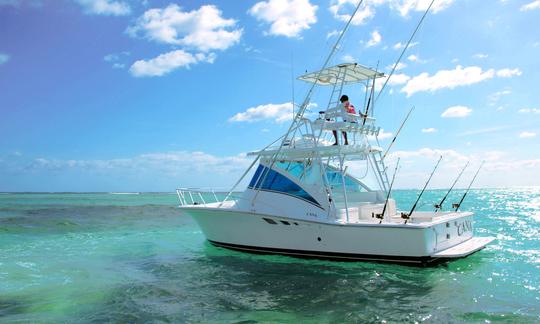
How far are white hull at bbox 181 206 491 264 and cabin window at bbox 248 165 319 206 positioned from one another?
32.0 inches

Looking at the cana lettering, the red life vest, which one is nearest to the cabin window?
the red life vest

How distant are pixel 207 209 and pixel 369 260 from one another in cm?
523

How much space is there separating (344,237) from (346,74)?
5.34m

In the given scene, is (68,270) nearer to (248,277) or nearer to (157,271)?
(157,271)

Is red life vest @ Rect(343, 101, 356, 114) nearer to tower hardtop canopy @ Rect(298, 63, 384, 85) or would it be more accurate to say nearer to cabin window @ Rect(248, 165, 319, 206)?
tower hardtop canopy @ Rect(298, 63, 384, 85)

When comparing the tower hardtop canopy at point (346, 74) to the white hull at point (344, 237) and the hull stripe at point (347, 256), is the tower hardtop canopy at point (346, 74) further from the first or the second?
the hull stripe at point (347, 256)

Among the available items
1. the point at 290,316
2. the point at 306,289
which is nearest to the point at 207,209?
the point at 306,289

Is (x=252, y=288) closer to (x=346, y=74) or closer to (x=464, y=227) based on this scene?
(x=464, y=227)

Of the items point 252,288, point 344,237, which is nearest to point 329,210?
point 344,237

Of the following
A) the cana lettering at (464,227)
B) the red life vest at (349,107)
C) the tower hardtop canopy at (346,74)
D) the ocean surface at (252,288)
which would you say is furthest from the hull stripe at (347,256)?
the tower hardtop canopy at (346,74)

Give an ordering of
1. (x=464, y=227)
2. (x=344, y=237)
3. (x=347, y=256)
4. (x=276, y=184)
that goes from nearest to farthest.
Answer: (x=344, y=237) < (x=347, y=256) < (x=276, y=184) < (x=464, y=227)

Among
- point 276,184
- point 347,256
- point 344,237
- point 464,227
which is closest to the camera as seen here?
point 344,237

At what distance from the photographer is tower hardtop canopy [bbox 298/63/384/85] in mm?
12719

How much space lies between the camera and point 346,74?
13.4 meters
